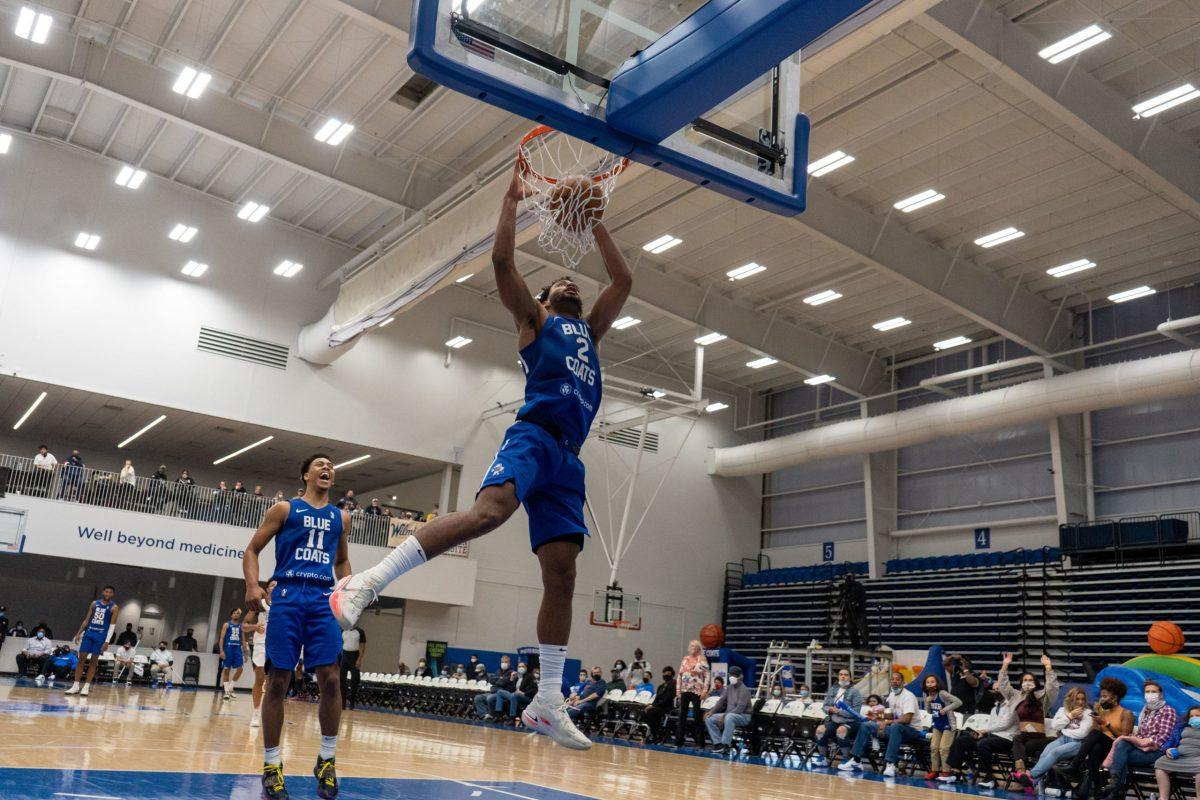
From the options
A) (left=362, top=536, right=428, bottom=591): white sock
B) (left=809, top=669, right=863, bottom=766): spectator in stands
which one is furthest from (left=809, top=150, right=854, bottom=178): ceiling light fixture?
(left=362, top=536, right=428, bottom=591): white sock

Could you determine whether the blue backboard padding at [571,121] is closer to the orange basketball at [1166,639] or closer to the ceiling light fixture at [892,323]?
the orange basketball at [1166,639]

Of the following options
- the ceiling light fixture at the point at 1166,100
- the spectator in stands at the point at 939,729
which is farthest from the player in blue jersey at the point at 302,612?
the ceiling light fixture at the point at 1166,100

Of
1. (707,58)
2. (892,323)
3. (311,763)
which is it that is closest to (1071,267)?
(892,323)

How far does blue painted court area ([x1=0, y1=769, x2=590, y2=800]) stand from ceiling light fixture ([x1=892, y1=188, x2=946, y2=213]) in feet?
49.8

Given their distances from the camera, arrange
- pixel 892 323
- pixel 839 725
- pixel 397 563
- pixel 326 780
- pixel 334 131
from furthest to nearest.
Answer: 1. pixel 892 323
2. pixel 334 131
3. pixel 839 725
4. pixel 326 780
5. pixel 397 563

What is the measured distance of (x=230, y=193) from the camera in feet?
80.0

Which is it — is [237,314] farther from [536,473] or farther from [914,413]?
[536,473]

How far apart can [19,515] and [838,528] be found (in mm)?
19936

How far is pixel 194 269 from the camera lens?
23.7 m

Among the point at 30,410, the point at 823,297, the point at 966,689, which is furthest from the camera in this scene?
the point at 30,410

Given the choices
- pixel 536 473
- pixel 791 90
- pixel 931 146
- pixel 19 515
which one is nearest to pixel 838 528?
pixel 931 146

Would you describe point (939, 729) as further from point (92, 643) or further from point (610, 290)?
point (92, 643)

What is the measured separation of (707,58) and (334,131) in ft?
50.8

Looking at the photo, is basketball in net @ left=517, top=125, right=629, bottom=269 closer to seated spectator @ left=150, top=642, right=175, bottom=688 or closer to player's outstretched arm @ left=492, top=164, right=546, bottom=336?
player's outstretched arm @ left=492, top=164, right=546, bottom=336
